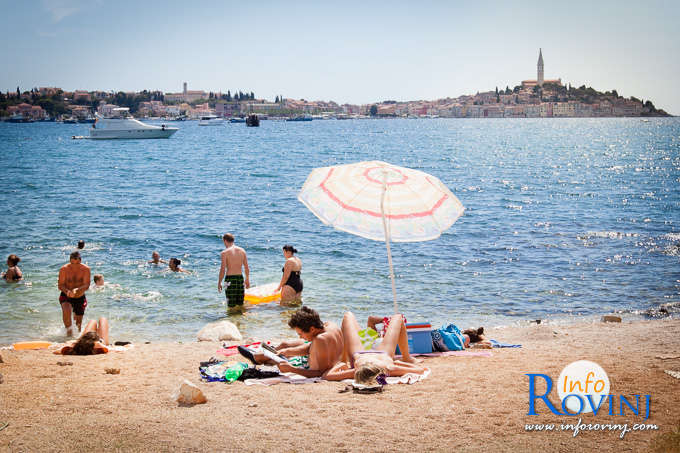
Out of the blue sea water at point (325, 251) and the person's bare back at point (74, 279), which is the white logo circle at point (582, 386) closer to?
the blue sea water at point (325, 251)

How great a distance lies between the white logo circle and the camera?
5.41 m

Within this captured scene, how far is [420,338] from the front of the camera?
25.7 feet

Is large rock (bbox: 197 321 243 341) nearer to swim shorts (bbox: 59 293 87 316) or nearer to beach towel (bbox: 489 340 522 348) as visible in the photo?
swim shorts (bbox: 59 293 87 316)

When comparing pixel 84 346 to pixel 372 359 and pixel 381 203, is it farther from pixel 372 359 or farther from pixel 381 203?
pixel 381 203

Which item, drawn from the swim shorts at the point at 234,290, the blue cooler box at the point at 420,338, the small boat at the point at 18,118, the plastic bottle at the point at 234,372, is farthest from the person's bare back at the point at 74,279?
the small boat at the point at 18,118

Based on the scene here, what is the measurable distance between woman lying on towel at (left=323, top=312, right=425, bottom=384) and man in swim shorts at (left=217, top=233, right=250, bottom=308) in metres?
4.86

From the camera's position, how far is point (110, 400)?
5828mm

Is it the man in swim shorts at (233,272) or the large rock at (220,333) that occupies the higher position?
the man in swim shorts at (233,272)

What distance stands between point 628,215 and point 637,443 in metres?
22.8

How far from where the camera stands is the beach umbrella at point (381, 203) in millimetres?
6805

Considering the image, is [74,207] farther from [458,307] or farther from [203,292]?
[458,307]

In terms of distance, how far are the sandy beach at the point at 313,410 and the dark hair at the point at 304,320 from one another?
2.02 feet

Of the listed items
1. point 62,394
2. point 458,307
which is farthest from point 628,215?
point 62,394

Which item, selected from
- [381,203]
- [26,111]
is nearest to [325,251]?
[381,203]
